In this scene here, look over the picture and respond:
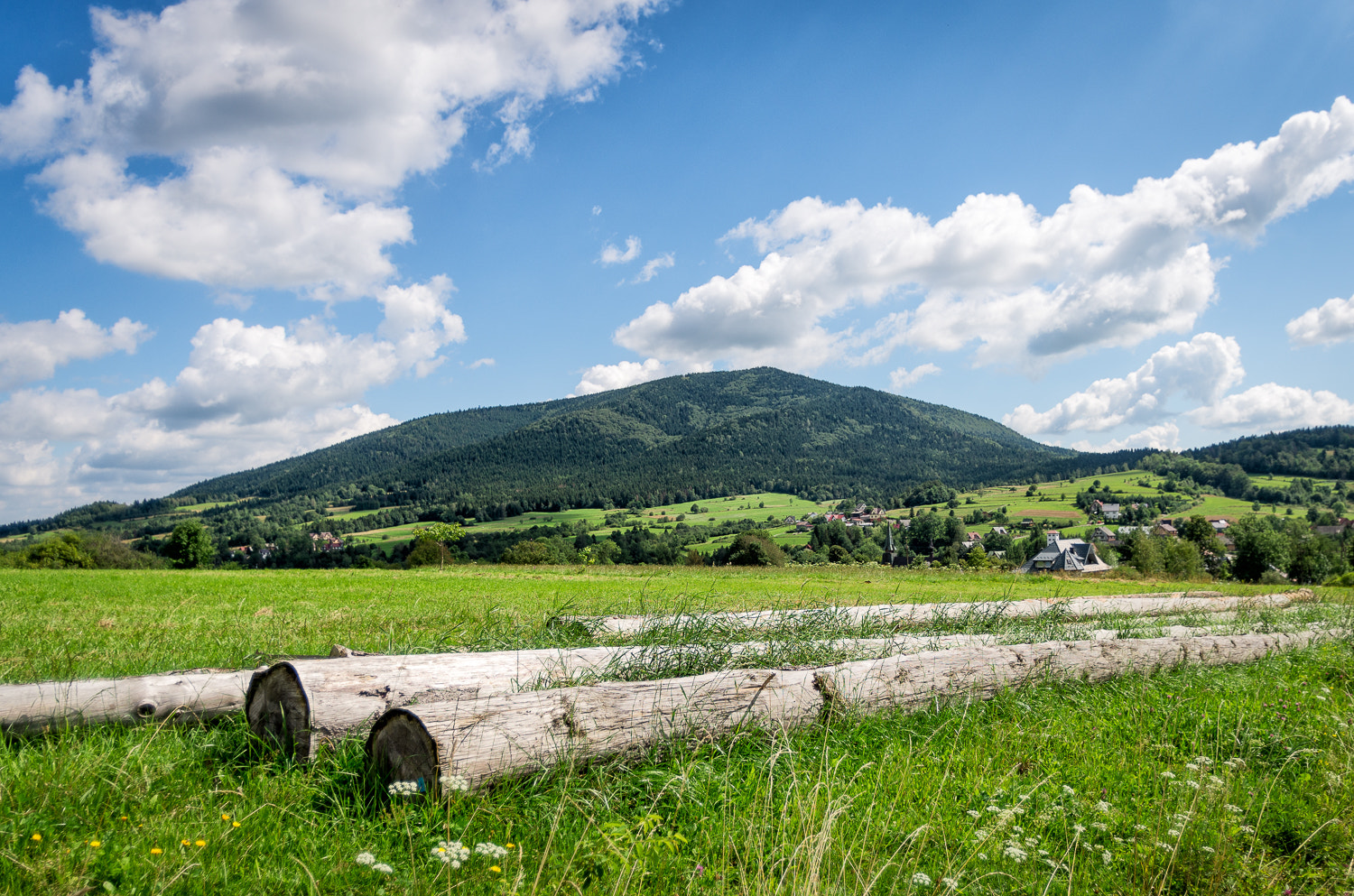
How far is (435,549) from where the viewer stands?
164 feet

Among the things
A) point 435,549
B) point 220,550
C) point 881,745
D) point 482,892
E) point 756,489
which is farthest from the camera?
point 756,489

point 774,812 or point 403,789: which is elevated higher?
point 403,789

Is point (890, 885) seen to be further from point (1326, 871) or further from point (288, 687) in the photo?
point (288, 687)

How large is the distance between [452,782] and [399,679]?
1.57m

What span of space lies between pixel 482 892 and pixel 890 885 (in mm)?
1746

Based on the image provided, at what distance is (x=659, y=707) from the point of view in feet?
13.6

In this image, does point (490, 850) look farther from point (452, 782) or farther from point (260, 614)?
point (260, 614)

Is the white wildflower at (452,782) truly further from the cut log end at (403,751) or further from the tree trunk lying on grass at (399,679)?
the tree trunk lying on grass at (399,679)

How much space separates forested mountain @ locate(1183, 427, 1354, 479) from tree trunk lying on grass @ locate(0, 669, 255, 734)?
191054 millimetres

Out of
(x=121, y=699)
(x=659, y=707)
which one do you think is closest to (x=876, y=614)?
(x=659, y=707)

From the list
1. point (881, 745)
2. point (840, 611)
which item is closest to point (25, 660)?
point (881, 745)

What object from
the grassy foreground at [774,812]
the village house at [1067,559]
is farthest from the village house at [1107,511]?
the grassy foreground at [774,812]

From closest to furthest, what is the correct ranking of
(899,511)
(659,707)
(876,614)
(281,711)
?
1. (281,711)
2. (659,707)
3. (876,614)
4. (899,511)

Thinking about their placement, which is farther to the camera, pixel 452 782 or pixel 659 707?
pixel 659 707
